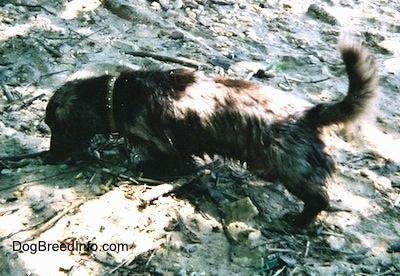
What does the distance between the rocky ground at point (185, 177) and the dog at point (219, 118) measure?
25 cm

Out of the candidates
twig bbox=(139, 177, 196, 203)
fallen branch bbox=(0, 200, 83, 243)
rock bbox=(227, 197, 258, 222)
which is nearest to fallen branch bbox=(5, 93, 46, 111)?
fallen branch bbox=(0, 200, 83, 243)

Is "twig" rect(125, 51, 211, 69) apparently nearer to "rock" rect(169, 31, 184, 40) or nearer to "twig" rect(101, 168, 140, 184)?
"rock" rect(169, 31, 184, 40)

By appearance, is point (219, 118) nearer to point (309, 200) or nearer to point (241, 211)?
point (241, 211)

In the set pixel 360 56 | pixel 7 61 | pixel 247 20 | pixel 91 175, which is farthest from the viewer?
pixel 247 20

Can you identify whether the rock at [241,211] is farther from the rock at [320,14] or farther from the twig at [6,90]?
the rock at [320,14]

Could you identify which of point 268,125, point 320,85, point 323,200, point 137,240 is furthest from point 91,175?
point 320,85

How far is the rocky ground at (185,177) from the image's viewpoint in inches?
157

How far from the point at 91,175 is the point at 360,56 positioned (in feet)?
7.31

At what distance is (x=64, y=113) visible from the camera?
4.76 m

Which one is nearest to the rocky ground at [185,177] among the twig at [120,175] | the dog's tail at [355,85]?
the twig at [120,175]

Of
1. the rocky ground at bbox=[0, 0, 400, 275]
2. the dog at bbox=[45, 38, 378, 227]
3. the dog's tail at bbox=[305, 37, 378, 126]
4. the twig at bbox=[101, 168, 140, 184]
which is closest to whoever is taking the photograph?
the dog's tail at bbox=[305, 37, 378, 126]

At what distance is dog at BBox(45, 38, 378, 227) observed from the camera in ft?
13.5

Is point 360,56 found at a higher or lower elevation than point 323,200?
higher

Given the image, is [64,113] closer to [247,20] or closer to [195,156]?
[195,156]
